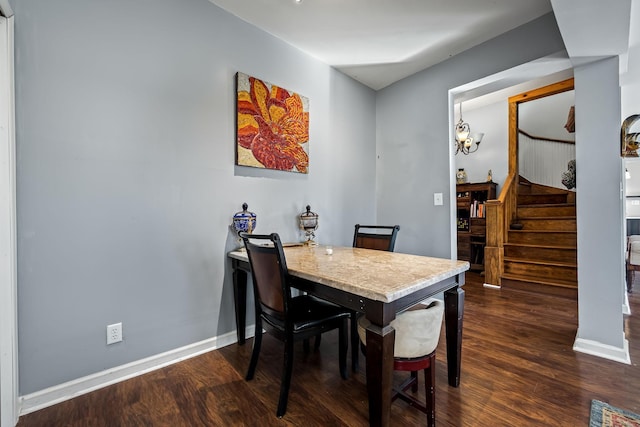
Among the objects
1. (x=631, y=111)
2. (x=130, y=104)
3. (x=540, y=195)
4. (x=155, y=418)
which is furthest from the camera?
(x=540, y=195)

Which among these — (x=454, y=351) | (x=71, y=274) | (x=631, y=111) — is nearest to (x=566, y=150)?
(x=631, y=111)

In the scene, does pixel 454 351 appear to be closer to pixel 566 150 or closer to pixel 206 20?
pixel 206 20

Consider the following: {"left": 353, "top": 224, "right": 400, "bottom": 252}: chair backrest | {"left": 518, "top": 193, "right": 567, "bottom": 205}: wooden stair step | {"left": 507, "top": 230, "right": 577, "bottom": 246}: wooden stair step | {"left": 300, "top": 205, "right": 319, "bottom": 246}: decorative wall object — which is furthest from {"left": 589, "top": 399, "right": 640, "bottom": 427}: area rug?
{"left": 518, "top": 193, "right": 567, "bottom": 205}: wooden stair step

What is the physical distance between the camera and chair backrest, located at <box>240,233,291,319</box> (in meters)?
1.39

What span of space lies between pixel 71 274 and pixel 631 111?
6.18 meters

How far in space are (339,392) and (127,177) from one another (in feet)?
5.76

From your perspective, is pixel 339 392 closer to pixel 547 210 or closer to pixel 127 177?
pixel 127 177

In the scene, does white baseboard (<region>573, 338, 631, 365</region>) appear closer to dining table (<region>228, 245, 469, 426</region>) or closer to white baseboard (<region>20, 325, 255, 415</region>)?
dining table (<region>228, 245, 469, 426</region>)

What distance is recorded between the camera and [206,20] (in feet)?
6.76

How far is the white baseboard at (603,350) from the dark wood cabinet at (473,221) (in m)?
2.72

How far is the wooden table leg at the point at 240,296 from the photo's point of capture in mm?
2098

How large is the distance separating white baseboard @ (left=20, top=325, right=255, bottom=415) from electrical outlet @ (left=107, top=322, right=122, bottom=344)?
0.16m

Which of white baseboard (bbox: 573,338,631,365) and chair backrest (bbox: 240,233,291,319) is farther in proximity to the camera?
white baseboard (bbox: 573,338,631,365)

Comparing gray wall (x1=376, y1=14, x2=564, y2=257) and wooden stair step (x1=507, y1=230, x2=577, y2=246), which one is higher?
gray wall (x1=376, y1=14, x2=564, y2=257)
